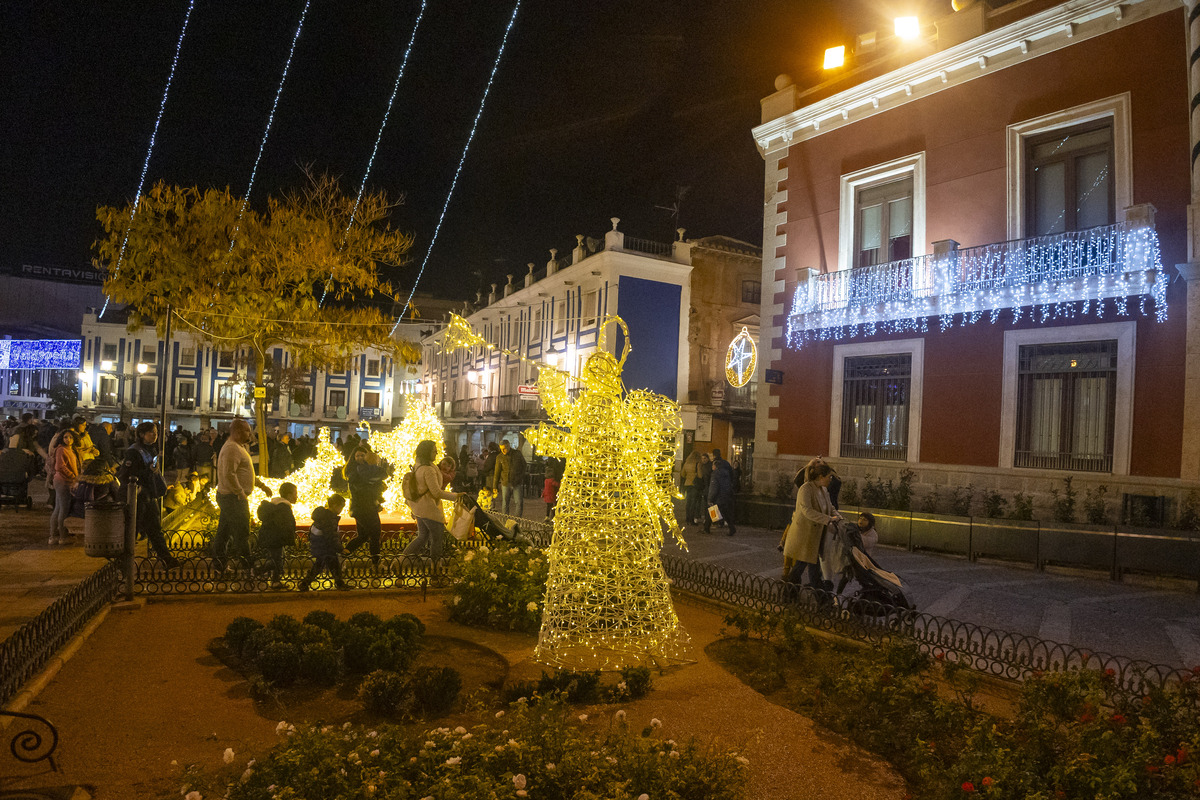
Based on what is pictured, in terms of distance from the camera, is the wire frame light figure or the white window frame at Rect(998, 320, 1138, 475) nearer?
the wire frame light figure

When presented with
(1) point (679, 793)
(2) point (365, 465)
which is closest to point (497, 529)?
(2) point (365, 465)

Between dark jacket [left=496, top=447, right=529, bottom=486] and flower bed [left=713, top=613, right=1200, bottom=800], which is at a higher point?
dark jacket [left=496, top=447, right=529, bottom=486]

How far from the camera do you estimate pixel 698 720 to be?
4711mm

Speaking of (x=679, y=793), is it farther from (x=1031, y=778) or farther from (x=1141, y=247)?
(x=1141, y=247)

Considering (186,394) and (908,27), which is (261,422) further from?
(186,394)

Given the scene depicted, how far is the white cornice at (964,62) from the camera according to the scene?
12.0 meters

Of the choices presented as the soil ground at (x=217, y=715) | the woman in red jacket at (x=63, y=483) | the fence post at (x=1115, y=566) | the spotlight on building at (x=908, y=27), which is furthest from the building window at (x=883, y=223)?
the woman in red jacket at (x=63, y=483)

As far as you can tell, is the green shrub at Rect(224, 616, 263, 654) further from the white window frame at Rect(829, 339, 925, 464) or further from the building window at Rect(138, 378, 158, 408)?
the building window at Rect(138, 378, 158, 408)

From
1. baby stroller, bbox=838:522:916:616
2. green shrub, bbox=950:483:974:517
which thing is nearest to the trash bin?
baby stroller, bbox=838:522:916:616

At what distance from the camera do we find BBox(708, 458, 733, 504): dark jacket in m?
14.6

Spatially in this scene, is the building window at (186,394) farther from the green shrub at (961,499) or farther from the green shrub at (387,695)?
the green shrub at (387,695)

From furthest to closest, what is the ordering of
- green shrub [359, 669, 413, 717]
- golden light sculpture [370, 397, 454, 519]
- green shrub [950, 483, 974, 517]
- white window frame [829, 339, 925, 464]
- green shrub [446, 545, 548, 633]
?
white window frame [829, 339, 925, 464] < green shrub [950, 483, 974, 517] < golden light sculpture [370, 397, 454, 519] < green shrub [446, 545, 548, 633] < green shrub [359, 669, 413, 717]

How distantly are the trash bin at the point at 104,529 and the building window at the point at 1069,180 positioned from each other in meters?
13.9

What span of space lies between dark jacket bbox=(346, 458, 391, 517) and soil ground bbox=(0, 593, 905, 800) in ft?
7.36
